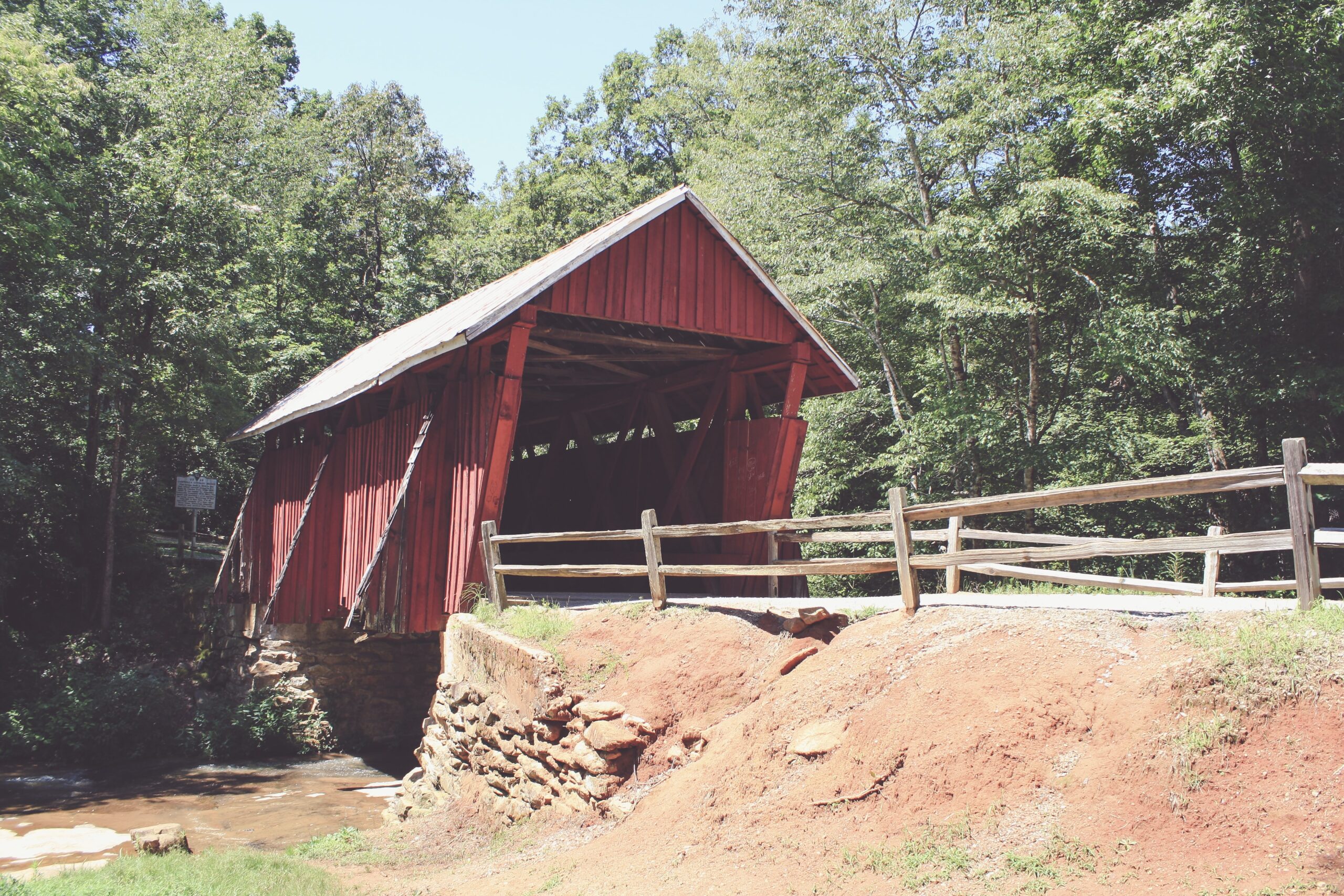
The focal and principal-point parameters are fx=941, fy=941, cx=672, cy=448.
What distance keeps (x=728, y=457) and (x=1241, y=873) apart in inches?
335

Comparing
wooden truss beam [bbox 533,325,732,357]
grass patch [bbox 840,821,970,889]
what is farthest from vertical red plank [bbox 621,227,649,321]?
grass patch [bbox 840,821,970,889]

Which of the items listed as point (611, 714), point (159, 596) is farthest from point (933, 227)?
point (159, 596)

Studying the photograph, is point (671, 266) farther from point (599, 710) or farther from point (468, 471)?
point (599, 710)

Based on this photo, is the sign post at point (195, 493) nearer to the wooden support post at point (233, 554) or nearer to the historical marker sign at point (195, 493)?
the historical marker sign at point (195, 493)

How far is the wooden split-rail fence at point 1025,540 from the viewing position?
16.0ft

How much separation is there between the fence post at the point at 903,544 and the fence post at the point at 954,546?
4.30 ft

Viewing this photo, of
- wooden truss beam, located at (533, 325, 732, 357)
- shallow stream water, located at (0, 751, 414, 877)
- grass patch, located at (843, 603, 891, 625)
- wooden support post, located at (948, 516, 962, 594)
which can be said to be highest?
wooden truss beam, located at (533, 325, 732, 357)

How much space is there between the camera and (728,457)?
39.2 feet

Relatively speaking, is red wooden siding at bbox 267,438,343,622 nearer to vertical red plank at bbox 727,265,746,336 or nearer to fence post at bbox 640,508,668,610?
vertical red plank at bbox 727,265,746,336

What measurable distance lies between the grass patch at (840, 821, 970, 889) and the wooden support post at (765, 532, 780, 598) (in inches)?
132

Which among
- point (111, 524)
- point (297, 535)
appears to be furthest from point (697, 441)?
point (111, 524)

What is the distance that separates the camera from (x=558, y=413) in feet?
52.5

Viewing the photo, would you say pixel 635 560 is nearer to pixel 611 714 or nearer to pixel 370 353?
pixel 370 353

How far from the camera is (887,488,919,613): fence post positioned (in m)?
6.16
